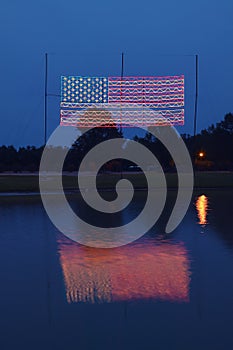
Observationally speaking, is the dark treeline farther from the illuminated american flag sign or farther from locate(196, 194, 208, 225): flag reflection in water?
locate(196, 194, 208, 225): flag reflection in water

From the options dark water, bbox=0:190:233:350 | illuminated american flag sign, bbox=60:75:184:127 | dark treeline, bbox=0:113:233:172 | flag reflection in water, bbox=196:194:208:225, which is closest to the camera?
dark water, bbox=0:190:233:350

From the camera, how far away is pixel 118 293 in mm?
6359

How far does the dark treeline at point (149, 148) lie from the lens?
5459 centimetres

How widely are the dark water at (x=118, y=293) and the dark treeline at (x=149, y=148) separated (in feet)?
136

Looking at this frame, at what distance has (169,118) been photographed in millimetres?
31984

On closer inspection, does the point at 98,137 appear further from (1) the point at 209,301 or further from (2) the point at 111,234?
(1) the point at 209,301

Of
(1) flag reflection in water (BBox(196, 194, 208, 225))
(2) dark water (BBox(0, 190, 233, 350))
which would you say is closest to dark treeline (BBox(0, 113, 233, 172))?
(1) flag reflection in water (BBox(196, 194, 208, 225))

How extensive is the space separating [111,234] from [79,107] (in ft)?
71.0

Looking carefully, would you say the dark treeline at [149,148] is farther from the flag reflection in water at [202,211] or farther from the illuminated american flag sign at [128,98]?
the flag reflection in water at [202,211]

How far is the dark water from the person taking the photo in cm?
484

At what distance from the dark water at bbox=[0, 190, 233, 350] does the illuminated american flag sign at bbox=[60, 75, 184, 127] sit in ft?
69.4

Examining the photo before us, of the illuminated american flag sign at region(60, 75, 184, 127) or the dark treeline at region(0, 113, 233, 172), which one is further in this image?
the dark treeline at region(0, 113, 233, 172)

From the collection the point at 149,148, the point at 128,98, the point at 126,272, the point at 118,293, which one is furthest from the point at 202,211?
the point at 149,148

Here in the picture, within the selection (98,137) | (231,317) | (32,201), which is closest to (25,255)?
(231,317)
